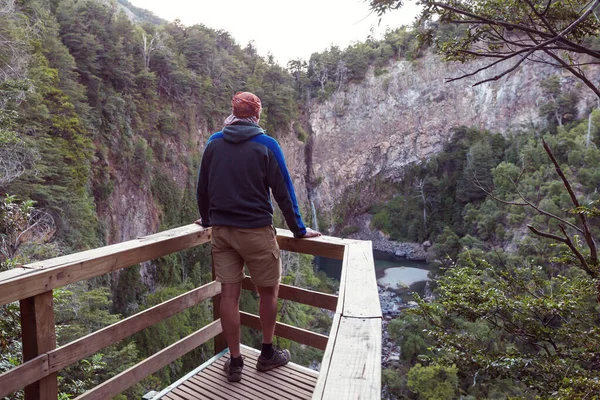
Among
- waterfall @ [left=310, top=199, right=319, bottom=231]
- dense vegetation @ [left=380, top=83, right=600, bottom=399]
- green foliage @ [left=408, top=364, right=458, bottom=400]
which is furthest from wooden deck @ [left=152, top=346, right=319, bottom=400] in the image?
waterfall @ [left=310, top=199, right=319, bottom=231]

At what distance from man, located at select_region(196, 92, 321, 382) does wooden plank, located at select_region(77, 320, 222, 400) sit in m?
0.30

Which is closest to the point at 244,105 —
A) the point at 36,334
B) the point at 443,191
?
the point at 36,334

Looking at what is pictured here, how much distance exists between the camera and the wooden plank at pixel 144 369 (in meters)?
1.62

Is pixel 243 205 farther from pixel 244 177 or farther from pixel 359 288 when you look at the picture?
pixel 359 288

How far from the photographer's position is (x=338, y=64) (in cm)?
3362

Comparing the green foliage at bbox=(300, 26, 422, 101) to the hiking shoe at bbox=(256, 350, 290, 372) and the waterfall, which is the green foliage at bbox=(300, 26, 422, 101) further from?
the hiking shoe at bbox=(256, 350, 290, 372)

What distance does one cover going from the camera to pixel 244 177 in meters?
1.84

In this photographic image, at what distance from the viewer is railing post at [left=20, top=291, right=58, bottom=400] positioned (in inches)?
53.6

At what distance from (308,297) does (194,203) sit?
1487 cm

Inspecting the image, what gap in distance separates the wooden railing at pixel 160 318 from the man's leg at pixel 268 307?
0.95 ft

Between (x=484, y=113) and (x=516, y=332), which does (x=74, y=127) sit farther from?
(x=484, y=113)

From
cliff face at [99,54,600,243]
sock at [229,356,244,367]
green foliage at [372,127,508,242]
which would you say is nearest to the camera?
sock at [229,356,244,367]

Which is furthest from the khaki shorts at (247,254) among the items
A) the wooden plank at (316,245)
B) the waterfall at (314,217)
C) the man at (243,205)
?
the waterfall at (314,217)

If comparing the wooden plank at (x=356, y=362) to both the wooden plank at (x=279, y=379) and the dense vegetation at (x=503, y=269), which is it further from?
the dense vegetation at (x=503, y=269)
